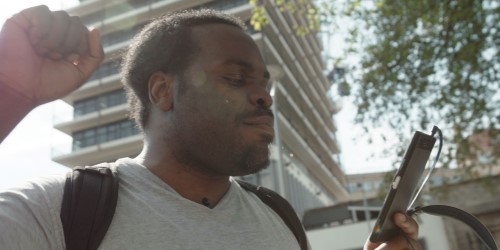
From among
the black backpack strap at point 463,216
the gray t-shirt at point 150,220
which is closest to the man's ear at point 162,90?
the gray t-shirt at point 150,220

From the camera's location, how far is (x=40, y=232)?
1.34 metres

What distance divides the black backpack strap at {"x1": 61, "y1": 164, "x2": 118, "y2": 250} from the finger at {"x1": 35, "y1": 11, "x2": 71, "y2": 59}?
42 centimetres

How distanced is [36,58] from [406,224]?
4.07 ft

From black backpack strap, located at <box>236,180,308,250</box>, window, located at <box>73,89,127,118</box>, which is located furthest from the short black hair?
window, located at <box>73,89,127,118</box>

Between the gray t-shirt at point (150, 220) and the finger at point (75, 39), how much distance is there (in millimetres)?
410

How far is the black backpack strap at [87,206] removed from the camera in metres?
1.38

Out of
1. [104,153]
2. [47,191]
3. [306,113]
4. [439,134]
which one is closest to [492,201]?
[439,134]

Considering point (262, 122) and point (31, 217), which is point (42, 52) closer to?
point (31, 217)

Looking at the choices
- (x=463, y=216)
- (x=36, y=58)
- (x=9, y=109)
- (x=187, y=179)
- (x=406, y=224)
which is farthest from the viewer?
(x=463, y=216)

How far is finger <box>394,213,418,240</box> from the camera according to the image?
1.72 meters

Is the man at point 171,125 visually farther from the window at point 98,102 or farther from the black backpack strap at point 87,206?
the window at point 98,102

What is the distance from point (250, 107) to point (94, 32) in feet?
2.25

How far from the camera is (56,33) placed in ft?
3.96

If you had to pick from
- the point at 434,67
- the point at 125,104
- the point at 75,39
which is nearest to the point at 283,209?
the point at 75,39
